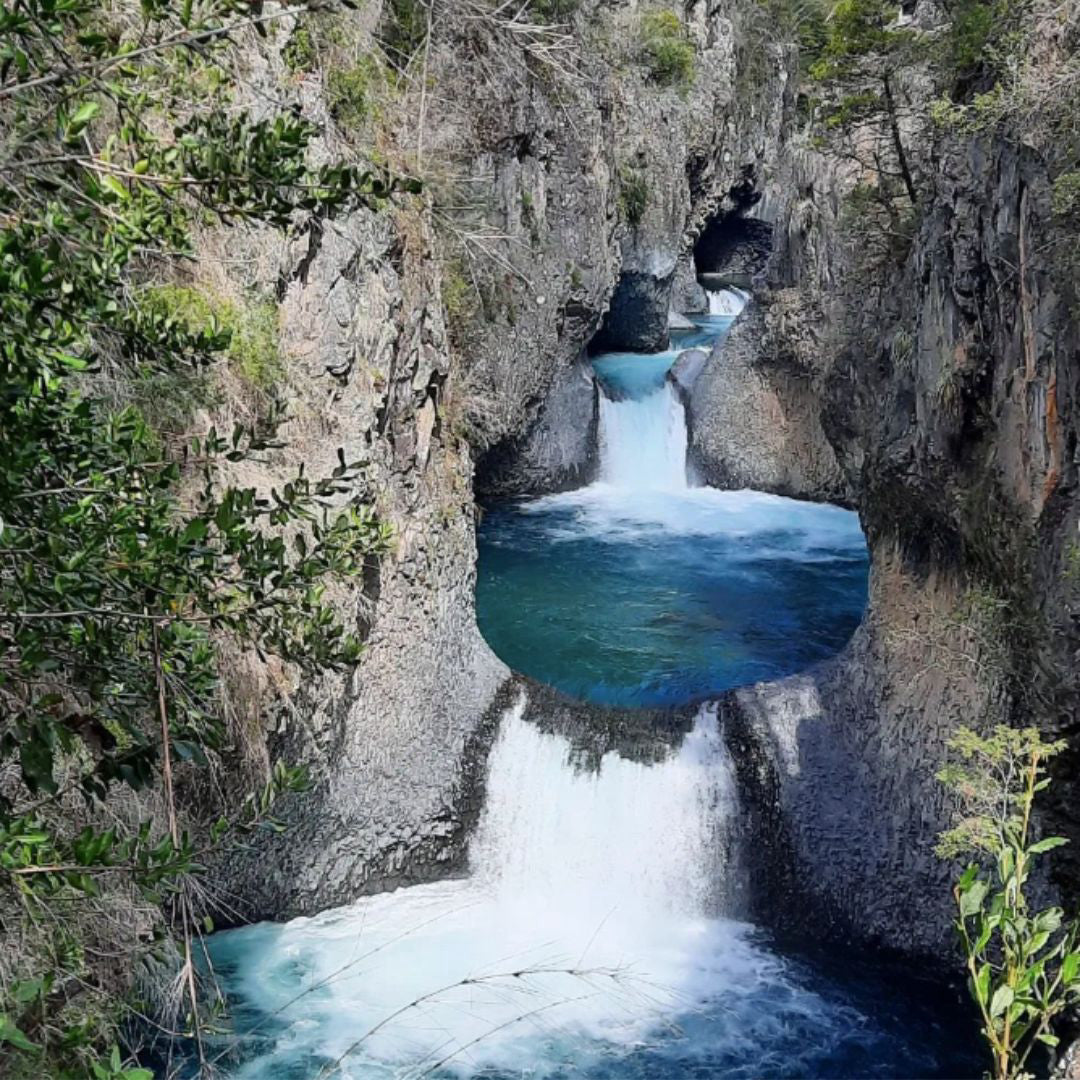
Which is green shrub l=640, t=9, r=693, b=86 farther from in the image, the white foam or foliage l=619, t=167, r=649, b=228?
the white foam

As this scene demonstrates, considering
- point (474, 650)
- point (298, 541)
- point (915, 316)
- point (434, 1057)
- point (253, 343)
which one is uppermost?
point (915, 316)

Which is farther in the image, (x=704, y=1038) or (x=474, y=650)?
(x=474, y=650)

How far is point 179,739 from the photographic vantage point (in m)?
2.91

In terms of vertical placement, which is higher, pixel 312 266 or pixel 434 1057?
pixel 312 266

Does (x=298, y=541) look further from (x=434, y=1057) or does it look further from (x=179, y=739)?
(x=434, y=1057)

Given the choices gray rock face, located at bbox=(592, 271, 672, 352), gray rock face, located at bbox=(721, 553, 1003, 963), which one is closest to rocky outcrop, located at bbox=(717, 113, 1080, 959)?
gray rock face, located at bbox=(721, 553, 1003, 963)

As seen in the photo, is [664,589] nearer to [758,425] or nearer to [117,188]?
[758,425]

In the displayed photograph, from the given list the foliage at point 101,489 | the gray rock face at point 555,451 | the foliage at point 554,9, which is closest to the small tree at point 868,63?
the foliage at point 554,9

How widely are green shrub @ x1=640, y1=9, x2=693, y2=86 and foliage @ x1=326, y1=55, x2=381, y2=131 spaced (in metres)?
15.7

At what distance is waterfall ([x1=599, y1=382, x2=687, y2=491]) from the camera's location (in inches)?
754

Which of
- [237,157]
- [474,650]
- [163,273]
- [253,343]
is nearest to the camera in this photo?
[237,157]

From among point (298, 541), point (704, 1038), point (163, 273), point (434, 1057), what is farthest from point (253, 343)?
point (704, 1038)

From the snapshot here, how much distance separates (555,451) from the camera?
1836 cm

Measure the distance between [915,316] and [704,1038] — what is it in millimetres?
6464
